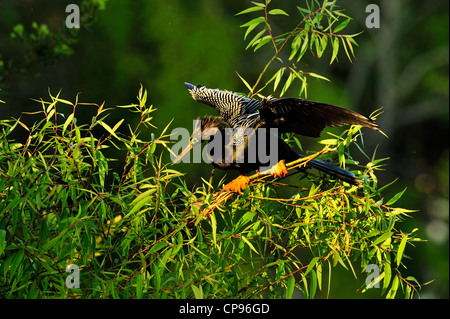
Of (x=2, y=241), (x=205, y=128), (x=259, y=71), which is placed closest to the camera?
(x=2, y=241)

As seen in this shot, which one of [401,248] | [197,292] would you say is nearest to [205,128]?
[197,292]

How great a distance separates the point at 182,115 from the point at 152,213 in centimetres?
612

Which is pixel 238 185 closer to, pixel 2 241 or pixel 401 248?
pixel 401 248

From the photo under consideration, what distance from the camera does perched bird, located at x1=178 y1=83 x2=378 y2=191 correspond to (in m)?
2.40

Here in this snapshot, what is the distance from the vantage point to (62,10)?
28.1ft

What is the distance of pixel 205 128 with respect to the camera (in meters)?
2.73

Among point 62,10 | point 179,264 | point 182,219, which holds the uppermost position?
point 62,10

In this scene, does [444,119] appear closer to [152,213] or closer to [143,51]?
[143,51]

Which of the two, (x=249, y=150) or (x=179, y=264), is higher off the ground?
(x=249, y=150)

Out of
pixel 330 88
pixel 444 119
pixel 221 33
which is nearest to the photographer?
pixel 221 33

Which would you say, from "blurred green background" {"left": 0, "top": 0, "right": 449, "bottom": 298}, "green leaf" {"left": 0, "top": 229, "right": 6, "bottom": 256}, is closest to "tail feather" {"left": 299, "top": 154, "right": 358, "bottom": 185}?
"green leaf" {"left": 0, "top": 229, "right": 6, "bottom": 256}

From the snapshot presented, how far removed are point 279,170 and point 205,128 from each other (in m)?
0.41

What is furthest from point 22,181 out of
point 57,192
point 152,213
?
point 152,213

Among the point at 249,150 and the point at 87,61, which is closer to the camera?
the point at 249,150
